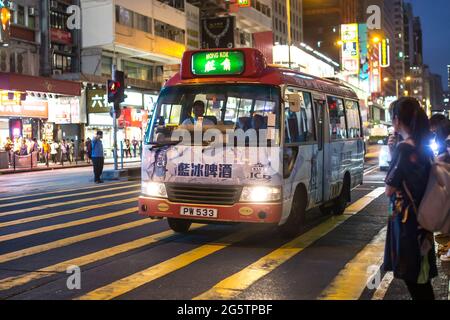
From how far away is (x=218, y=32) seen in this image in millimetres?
50781

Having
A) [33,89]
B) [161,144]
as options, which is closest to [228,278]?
[161,144]

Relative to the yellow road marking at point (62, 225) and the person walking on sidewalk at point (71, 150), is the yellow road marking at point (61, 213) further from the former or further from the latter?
the person walking on sidewalk at point (71, 150)

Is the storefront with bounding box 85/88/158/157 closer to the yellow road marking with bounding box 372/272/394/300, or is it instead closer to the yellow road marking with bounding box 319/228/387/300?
the yellow road marking with bounding box 319/228/387/300

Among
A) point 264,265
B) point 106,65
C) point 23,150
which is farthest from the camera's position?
point 106,65

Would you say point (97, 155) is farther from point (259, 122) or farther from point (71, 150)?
point (71, 150)

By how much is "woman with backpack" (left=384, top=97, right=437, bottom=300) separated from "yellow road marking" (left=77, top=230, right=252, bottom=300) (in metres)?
3.07

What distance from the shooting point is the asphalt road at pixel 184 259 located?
610 centimetres

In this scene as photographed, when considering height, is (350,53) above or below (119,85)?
above

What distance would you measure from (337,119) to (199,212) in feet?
15.5

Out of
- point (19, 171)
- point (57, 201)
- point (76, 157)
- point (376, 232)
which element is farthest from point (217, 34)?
point (376, 232)

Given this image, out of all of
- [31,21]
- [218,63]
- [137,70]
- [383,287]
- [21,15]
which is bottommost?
[383,287]

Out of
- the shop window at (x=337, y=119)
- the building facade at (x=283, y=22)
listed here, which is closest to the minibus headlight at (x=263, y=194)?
the shop window at (x=337, y=119)
